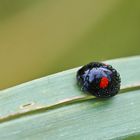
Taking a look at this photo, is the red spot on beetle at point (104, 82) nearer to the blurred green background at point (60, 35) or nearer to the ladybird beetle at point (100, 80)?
the ladybird beetle at point (100, 80)

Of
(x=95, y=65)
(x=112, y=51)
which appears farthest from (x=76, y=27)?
(x=95, y=65)

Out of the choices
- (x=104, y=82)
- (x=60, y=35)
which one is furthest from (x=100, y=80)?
(x=60, y=35)

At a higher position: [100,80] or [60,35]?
[100,80]

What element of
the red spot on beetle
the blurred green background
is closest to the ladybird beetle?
the red spot on beetle

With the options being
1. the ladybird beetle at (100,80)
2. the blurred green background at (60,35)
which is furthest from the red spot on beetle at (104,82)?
the blurred green background at (60,35)

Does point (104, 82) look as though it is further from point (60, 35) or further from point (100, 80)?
point (60, 35)

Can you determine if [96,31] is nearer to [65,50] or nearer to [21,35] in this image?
[65,50]

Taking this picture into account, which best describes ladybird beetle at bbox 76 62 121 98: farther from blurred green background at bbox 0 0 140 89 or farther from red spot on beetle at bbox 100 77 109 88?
blurred green background at bbox 0 0 140 89
